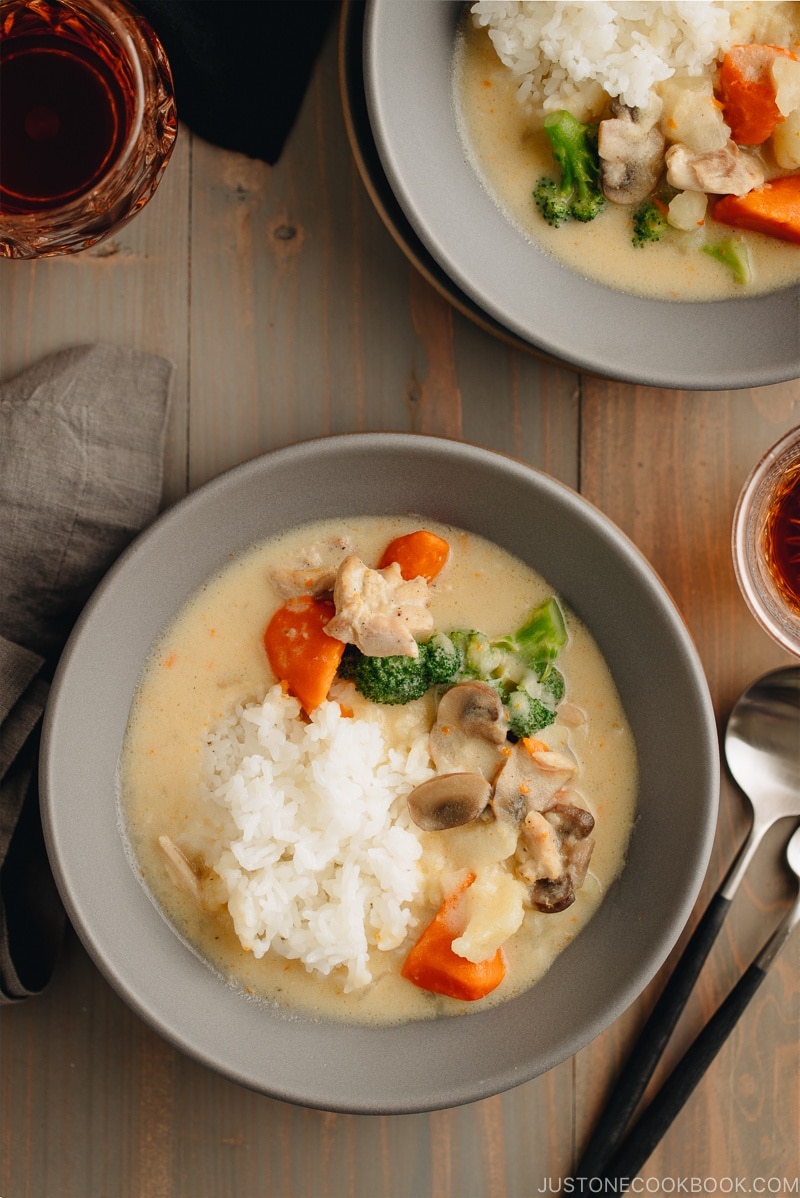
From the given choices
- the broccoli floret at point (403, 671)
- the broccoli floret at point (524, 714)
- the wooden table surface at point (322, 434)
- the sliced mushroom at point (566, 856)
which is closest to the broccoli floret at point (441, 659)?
the broccoli floret at point (403, 671)

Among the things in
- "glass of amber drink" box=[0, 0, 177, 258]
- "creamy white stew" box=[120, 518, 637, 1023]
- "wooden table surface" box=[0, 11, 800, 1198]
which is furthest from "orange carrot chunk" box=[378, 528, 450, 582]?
"glass of amber drink" box=[0, 0, 177, 258]

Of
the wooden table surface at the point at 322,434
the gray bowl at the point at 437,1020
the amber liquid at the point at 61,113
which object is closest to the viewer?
the gray bowl at the point at 437,1020

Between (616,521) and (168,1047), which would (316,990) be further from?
(616,521)

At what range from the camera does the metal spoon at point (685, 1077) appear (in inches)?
96.6

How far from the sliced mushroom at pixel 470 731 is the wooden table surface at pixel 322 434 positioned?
0.65 metres

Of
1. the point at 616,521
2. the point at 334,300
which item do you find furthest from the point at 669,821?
the point at 334,300

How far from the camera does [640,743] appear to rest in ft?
7.76

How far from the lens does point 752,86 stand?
2240 millimetres

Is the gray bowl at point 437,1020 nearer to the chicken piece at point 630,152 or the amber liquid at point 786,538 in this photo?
the amber liquid at point 786,538

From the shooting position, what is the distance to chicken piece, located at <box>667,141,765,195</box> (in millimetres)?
2250

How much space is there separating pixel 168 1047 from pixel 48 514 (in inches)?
53.2

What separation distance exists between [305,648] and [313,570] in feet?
0.62

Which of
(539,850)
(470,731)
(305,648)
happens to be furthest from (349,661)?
(539,850)

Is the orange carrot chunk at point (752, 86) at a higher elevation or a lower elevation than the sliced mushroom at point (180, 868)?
higher
